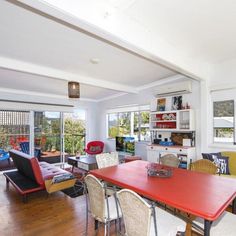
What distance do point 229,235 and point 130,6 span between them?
239cm

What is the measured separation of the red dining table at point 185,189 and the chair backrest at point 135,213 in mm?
253

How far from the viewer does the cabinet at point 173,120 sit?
439cm

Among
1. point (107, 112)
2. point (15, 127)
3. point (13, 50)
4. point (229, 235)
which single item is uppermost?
point (13, 50)

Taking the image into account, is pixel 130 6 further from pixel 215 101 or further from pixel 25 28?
pixel 215 101

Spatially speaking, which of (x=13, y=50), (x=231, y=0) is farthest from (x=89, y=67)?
(x=231, y=0)

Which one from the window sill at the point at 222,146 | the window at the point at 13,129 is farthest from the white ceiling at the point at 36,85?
the window sill at the point at 222,146

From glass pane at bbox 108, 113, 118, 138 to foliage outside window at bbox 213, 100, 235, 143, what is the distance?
11.5 feet

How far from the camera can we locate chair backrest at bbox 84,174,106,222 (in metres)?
1.79

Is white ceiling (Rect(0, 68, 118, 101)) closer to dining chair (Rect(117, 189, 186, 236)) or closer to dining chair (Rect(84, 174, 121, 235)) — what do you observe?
dining chair (Rect(84, 174, 121, 235))

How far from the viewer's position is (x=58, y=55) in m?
3.16

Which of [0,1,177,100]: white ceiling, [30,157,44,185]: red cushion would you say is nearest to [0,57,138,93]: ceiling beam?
[0,1,177,100]: white ceiling

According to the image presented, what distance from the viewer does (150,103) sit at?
5.41 meters

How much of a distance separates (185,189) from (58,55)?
2810mm

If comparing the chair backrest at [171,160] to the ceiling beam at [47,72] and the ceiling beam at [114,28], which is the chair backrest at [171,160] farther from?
the ceiling beam at [47,72]
